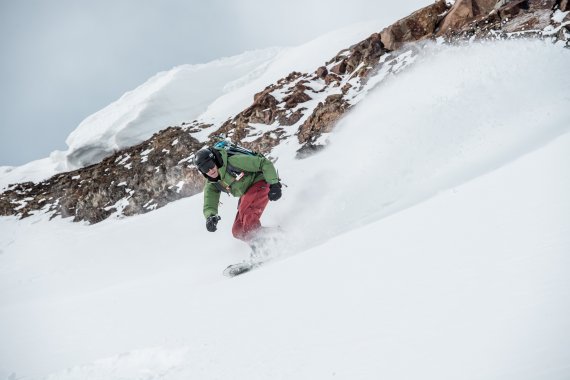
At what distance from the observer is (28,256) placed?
18250mm

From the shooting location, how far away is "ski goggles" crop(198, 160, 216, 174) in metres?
5.53

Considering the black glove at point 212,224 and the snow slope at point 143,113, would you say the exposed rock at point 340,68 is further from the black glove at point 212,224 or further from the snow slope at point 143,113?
the black glove at point 212,224

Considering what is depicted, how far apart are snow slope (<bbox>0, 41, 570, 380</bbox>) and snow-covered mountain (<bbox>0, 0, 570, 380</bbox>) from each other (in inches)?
0.5

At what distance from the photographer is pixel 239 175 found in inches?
234

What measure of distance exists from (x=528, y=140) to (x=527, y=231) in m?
3.47

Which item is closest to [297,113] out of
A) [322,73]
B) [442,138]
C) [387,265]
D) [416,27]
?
[322,73]

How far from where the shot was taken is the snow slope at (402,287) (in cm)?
142

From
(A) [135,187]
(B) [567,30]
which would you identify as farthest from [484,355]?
(A) [135,187]

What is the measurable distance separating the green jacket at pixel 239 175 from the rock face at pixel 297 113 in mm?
8237

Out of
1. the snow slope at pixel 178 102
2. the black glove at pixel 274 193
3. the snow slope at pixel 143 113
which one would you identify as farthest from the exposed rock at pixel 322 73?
the black glove at pixel 274 193

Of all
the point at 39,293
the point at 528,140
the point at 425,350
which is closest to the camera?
the point at 425,350

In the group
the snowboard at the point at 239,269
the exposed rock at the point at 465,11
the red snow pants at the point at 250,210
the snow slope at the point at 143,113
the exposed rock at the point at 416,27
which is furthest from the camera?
the snow slope at the point at 143,113

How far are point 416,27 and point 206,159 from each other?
59.3 ft

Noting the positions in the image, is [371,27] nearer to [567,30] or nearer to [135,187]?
[567,30]
